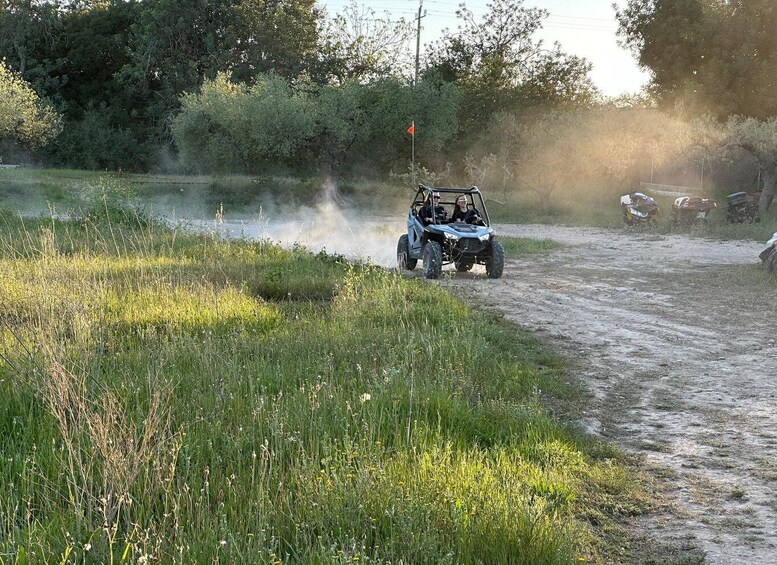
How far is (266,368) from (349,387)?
822mm

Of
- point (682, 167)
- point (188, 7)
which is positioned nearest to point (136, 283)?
point (682, 167)

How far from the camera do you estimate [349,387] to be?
657 cm

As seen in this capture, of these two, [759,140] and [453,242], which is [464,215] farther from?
[759,140]

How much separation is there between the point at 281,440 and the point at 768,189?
27.2 meters

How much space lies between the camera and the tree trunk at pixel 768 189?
28114 millimetres

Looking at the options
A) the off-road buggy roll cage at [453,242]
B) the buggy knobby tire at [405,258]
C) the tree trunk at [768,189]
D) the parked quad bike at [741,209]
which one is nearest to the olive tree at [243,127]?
the parked quad bike at [741,209]

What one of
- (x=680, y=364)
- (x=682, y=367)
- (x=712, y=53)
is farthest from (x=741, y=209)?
(x=682, y=367)

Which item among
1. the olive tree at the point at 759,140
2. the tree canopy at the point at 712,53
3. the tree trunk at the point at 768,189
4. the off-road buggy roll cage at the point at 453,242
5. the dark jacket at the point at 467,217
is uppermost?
the tree canopy at the point at 712,53

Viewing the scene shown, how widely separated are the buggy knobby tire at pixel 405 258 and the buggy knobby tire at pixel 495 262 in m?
1.63

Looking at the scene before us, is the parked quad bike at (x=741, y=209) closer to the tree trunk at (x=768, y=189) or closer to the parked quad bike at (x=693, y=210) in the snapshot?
the parked quad bike at (x=693, y=210)

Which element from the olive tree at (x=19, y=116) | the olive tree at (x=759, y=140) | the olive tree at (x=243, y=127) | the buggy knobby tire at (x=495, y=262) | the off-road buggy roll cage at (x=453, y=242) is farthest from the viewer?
the olive tree at (x=19, y=116)

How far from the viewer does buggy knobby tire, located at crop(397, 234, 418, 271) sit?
1666 centimetres

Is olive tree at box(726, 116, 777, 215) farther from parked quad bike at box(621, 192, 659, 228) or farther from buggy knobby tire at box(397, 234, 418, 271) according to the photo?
buggy knobby tire at box(397, 234, 418, 271)

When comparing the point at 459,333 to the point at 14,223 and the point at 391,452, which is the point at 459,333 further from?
the point at 14,223
